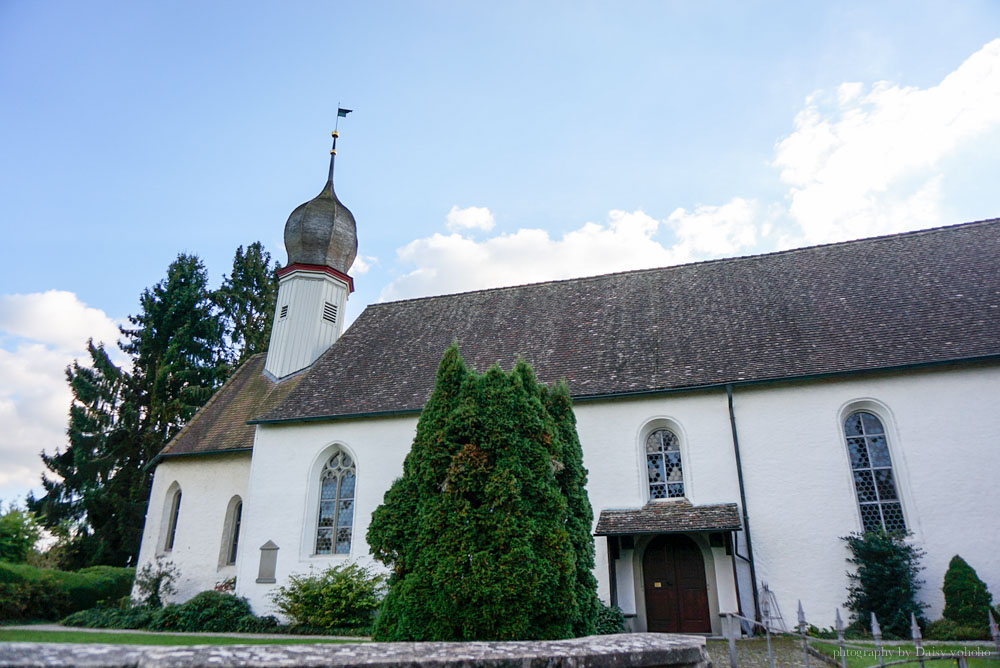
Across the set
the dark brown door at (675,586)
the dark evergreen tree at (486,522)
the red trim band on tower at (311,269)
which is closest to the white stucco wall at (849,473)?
the dark brown door at (675,586)

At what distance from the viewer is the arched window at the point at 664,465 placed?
14.6m

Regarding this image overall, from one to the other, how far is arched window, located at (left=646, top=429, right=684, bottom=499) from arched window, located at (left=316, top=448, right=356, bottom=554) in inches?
301

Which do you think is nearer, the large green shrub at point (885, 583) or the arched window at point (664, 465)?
the large green shrub at point (885, 583)

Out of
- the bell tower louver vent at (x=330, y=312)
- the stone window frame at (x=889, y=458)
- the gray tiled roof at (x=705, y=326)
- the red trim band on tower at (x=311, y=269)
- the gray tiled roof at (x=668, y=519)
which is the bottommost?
the gray tiled roof at (x=668, y=519)

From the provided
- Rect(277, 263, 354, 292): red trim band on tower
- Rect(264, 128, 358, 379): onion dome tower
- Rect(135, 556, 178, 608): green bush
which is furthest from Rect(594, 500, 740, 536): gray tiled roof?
Rect(277, 263, 354, 292): red trim band on tower

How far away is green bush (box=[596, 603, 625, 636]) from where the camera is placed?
38.9 ft

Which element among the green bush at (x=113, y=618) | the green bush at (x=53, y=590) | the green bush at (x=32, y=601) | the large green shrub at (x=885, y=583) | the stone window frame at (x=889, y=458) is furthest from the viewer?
the green bush at (x=53, y=590)

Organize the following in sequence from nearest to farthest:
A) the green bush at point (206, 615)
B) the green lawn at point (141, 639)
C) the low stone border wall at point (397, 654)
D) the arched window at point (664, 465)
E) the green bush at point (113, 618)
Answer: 1. the low stone border wall at point (397, 654)
2. the green lawn at point (141, 639)
3. the arched window at point (664, 465)
4. the green bush at point (206, 615)
5. the green bush at point (113, 618)

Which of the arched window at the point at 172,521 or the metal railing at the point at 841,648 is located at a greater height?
the arched window at the point at 172,521

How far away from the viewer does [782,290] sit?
685 inches

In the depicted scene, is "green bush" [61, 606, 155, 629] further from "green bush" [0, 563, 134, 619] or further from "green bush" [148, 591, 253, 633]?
"green bush" [0, 563, 134, 619]

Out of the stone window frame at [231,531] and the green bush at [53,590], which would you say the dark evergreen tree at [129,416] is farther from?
the stone window frame at [231,531]

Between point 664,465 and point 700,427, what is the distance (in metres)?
1.22

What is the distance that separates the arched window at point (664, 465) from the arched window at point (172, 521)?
14167 millimetres
